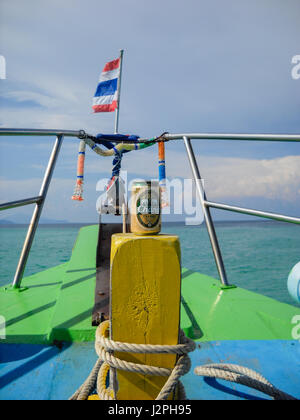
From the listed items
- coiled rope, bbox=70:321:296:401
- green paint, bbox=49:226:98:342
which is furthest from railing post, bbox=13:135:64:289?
coiled rope, bbox=70:321:296:401

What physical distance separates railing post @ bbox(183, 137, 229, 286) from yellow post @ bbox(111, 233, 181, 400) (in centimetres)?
177

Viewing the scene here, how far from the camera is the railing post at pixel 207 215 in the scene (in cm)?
261

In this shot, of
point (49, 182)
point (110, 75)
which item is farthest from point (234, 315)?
point (110, 75)

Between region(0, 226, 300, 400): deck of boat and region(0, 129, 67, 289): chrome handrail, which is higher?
region(0, 129, 67, 289): chrome handrail

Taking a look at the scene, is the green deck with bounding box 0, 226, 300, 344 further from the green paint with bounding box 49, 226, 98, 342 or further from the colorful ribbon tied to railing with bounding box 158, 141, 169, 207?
the colorful ribbon tied to railing with bounding box 158, 141, 169, 207

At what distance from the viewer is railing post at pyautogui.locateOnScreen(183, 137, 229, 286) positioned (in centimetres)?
261

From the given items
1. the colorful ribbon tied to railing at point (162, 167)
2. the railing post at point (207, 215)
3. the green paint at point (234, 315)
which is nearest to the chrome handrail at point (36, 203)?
the colorful ribbon tied to railing at point (162, 167)

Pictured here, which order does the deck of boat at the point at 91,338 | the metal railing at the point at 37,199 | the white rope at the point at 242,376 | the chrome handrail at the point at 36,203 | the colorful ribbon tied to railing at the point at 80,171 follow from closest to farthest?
1. the white rope at the point at 242,376
2. the deck of boat at the point at 91,338
3. the metal railing at the point at 37,199
4. the chrome handrail at the point at 36,203
5. the colorful ribbon tied to railing at the point at 80,171

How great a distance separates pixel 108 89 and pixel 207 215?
9.47 ft

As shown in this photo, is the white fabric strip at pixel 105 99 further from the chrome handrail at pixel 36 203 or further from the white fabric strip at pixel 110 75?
the chrome handrail at pixel 36 203

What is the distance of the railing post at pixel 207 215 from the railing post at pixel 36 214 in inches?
52.1

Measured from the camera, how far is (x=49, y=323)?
6.35 ft

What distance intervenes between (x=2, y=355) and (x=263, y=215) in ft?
6.39
